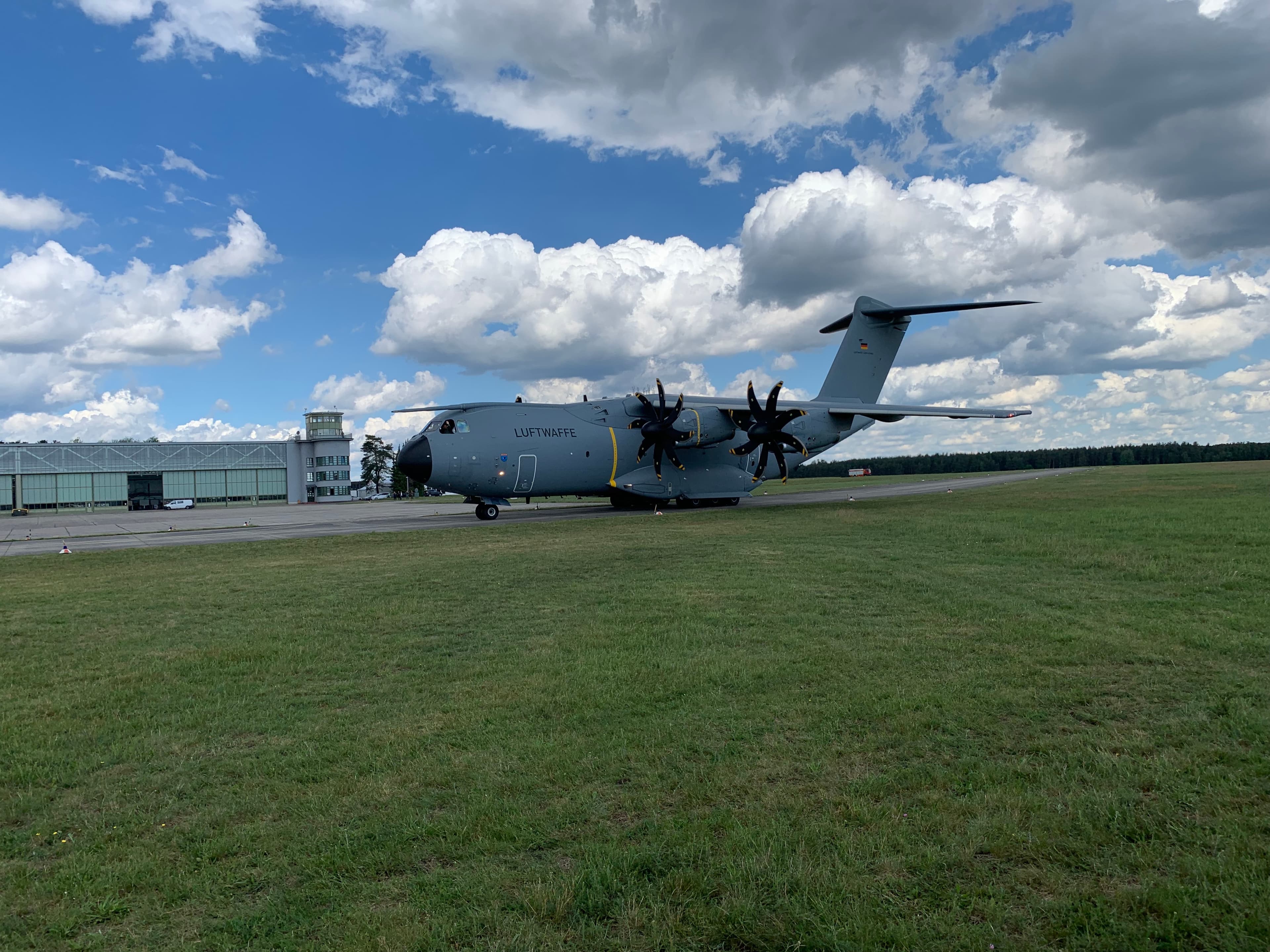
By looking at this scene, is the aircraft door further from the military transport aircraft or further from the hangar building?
the hangar building

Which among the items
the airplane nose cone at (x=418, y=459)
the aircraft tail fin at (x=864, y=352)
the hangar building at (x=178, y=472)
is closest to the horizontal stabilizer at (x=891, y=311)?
the aircraft tail fin at (x=864, y=352)

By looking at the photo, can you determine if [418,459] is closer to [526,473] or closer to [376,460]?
[526,473]

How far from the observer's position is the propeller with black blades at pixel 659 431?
1192 inches

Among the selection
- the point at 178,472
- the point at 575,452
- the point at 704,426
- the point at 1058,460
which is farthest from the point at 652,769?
the point at 1058,460

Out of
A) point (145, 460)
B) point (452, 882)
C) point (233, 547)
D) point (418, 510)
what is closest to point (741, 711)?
point (452, 882)

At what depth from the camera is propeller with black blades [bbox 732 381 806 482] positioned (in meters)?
29.5

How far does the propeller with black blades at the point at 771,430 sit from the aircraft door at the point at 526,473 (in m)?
8.04

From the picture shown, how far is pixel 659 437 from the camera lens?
30.5 meters

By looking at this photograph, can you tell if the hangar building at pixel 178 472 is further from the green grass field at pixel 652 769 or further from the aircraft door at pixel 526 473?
the green grass field at pixel 652 769

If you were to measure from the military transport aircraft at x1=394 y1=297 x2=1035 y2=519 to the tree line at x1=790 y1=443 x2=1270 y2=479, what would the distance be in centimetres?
7361

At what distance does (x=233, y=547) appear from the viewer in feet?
63.5

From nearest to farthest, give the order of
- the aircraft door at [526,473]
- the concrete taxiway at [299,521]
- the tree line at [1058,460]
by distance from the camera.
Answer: the concrete taxiway at [299,521]
the aircraft door at [526,473]
the tree line at [1058,460]

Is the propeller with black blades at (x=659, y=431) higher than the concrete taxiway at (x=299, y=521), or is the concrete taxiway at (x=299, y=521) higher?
the propeller with black blades at (x=659, y=431)

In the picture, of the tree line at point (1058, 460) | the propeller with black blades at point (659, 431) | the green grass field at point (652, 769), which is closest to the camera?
the green grass field at point (652, 769)
